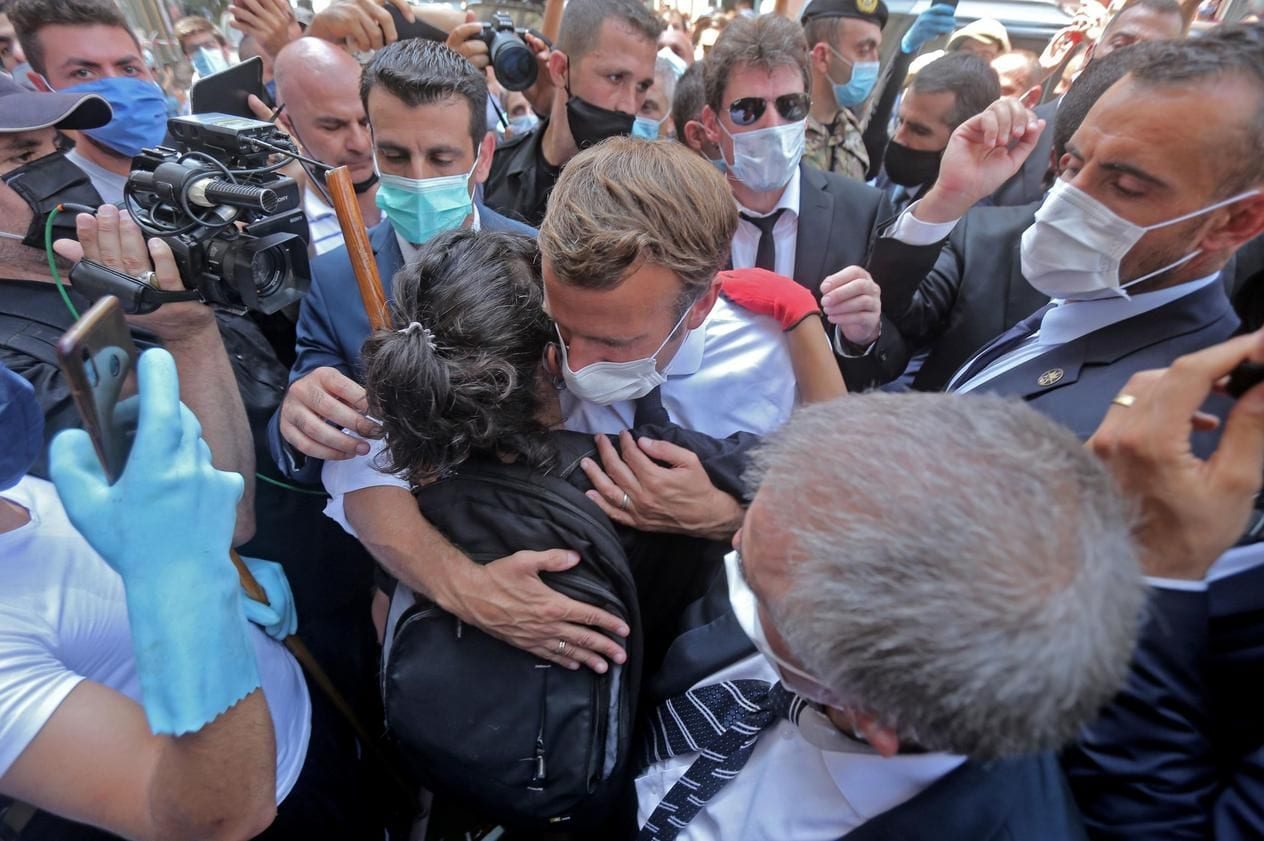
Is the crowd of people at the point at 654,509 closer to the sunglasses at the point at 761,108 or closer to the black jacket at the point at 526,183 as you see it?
the sunglasses at the point at 761,108

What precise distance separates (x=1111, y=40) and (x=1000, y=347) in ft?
10.1

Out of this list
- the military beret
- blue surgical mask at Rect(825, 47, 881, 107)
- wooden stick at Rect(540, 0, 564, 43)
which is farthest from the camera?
wooden stick at Rect(540, 0, 564, 43)

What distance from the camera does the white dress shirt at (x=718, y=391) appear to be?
1.66m

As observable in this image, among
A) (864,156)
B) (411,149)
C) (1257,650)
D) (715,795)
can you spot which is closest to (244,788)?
(715,795)

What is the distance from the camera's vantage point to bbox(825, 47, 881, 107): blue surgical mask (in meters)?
3.75

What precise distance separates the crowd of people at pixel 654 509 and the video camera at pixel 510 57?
95cm

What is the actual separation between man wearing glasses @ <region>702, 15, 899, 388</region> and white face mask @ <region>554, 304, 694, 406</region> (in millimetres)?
1239

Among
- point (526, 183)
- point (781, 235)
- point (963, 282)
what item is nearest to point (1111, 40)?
point (963, 282)

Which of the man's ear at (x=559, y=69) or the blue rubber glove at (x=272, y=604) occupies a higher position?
the man's ear at (x=559, y=69)

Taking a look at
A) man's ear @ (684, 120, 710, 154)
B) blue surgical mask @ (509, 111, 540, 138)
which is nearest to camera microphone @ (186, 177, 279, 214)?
man's ear @ (684, 120, 710, 154)

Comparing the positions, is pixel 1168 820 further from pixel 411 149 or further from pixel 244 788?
pixel 411 149

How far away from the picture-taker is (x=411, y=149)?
87.1 inches

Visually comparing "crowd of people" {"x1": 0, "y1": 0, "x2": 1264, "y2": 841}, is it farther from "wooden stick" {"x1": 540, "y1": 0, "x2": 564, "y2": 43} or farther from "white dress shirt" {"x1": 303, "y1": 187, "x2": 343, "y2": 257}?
"wooden stick" {"x1": 540, "y1": 0, "x2": 564, "y2": 43}

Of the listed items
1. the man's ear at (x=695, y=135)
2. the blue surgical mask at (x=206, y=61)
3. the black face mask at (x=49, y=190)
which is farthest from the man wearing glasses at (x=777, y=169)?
the blue surgical mask at (x=206, y=61)
